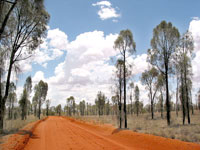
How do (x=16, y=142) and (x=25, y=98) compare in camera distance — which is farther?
(x=25, y=98)

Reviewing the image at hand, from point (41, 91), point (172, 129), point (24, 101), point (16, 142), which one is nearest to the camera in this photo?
point (16, 142)

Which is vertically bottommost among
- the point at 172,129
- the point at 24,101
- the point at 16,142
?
the point at 172,129

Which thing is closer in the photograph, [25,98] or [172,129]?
[172,129]

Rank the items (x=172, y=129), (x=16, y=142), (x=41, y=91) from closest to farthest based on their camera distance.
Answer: (x=16, y=142) → (x=172, y=129) → (x=41, y=91)

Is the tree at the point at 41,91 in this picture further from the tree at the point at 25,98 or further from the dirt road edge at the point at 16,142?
the dirt road edge at the point at 16,142

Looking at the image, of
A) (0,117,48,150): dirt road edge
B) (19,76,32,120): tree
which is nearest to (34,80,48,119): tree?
(19,76,32,120): tree

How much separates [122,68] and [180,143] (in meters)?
13.6

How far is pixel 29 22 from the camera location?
17422mm

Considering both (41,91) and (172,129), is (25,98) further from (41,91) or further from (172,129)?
(172,129)

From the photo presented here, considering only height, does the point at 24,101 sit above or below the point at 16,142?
above

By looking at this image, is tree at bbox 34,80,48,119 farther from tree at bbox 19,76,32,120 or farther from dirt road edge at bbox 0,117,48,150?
dirt road edge at bbox 0,117,48,150

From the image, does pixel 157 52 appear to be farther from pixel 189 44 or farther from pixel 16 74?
pixel 16 74

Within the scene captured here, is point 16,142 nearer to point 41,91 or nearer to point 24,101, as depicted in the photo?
point 24,101

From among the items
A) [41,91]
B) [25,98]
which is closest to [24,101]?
[25,98]
